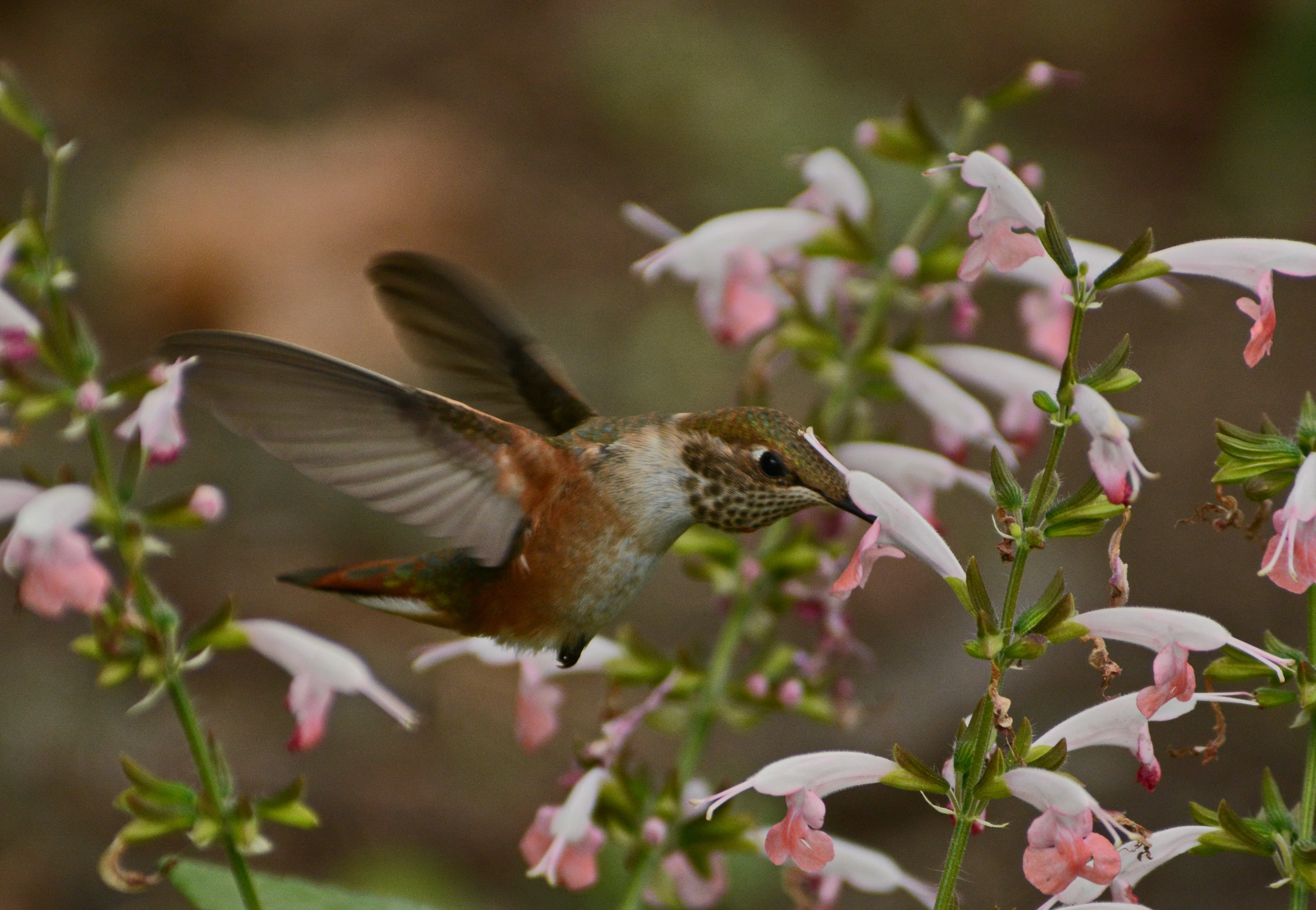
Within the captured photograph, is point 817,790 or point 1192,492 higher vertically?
point 817,790

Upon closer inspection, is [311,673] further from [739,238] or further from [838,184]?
[838,184]

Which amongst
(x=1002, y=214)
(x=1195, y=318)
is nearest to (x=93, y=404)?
(x=1002, y=214)

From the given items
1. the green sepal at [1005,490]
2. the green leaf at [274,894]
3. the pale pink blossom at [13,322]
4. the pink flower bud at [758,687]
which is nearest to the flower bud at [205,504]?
the pale pink blossom at [13,322]

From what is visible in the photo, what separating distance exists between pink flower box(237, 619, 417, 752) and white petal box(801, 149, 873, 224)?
3.94 ft

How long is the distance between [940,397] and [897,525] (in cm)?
84

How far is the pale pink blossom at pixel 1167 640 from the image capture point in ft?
4.46

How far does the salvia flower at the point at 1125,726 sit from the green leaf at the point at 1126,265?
1.37 ft

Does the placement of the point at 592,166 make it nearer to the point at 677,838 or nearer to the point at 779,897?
the point at 779,897

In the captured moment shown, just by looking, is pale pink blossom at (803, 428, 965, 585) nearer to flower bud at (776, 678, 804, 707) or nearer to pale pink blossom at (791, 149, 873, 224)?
flower bud at (776, 678, 804, 707)

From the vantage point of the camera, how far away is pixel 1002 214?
1.50 m

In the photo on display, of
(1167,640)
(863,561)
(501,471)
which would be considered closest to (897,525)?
(863,561)

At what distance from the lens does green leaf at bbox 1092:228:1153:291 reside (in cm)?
142

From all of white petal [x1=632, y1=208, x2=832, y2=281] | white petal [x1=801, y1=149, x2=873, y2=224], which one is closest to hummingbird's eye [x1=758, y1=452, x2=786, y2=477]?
white petal [x1=632, y1=208, x2=832, y2=281]

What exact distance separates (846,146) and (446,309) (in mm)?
5073
